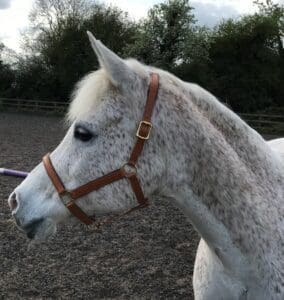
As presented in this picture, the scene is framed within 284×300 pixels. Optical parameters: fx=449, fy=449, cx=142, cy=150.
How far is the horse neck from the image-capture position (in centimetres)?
230

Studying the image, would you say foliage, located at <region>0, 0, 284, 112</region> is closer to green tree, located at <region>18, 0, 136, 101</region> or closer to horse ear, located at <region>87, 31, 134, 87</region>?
green tree, located at <region>18, 0, 136, 101</region>

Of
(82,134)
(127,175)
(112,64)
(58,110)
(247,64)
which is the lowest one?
(58,110)

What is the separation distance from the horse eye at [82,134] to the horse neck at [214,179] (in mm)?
390

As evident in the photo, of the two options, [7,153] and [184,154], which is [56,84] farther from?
[184,154]

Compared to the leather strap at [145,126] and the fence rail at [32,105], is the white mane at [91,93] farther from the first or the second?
the fence rail at [32,105]

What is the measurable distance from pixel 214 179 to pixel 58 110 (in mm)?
29982

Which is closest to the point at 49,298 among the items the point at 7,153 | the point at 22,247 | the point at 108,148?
the point at 22,247

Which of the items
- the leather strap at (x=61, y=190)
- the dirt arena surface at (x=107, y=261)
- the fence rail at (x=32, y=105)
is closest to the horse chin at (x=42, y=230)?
the leather strap at (x=61, y=190)

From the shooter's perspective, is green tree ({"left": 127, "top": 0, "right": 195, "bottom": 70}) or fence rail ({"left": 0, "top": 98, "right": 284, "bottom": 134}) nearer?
fence rail ({"left": 0, "top": 98, "right": 284, "bottom": 134})

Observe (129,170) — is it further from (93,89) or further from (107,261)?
(107,261)

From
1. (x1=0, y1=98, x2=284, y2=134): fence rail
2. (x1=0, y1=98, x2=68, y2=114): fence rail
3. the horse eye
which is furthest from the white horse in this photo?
(x1=0, y1=98, x2=68, y2=114): fence rail

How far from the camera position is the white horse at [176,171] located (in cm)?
227

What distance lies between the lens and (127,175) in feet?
7.39

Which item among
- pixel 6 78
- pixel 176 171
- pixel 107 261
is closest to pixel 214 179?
pixel 176 171
